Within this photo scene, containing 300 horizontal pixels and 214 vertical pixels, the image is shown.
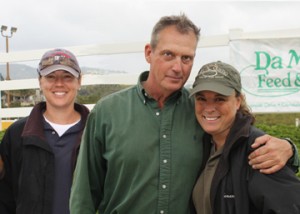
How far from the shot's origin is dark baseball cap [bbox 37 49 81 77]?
106 inches

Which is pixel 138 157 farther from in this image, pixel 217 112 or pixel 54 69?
pixel 54 69

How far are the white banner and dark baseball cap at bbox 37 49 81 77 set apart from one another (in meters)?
3.30

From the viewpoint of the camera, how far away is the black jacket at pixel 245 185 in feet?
5.78

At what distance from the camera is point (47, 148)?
100.0 inches

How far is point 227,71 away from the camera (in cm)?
210

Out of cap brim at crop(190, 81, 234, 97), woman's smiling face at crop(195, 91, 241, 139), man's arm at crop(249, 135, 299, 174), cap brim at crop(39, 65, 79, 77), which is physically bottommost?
man's arm at crop(249, 135, 299, 174)

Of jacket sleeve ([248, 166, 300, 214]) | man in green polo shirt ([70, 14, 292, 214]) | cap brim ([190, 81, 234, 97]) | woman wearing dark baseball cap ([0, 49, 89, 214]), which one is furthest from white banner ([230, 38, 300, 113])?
jacket sleeve ([248, 166, 300, 214])

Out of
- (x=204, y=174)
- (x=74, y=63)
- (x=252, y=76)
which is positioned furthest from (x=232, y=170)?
(x=252, y=76)

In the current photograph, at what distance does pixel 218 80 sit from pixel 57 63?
1.13 meters

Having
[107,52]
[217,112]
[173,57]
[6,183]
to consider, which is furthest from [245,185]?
[107,52]

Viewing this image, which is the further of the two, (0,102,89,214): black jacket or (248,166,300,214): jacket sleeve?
(0,102,89,214): black jacket

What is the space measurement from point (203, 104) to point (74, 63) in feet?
3.34

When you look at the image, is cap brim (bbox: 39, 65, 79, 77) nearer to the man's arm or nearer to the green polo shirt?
the green polo shirt

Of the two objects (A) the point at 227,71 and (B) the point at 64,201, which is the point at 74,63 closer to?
(B) the point at 64,201
